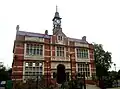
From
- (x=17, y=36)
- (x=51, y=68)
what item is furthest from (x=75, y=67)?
(x=17, y=36)

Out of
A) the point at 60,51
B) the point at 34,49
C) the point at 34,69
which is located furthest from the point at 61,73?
the point at 34,49

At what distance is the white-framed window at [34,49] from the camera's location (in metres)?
26.1

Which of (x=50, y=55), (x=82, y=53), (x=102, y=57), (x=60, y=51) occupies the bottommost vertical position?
(x=50, y=55)

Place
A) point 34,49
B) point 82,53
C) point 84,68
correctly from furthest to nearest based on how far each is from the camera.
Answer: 1. point 82,53
2. point 84,68
3. point 34,49

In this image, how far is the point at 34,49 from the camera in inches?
1045

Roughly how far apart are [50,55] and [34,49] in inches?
115

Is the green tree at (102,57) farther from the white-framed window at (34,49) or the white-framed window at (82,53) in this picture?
the white-framed window at (34,49)

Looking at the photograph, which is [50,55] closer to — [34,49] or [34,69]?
[34,49]

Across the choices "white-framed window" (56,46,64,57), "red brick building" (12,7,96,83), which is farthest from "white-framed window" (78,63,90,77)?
"white-framed window" (56,46,64,57)

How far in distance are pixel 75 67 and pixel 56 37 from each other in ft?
20.7

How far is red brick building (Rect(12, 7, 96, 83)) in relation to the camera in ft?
83.0

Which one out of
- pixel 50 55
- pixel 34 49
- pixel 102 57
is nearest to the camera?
pixel 34 49

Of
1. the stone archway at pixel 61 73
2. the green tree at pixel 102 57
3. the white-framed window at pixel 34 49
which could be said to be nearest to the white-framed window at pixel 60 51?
the stone archway at pixel 61 73

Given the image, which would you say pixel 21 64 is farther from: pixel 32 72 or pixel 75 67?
pixel 75 67
